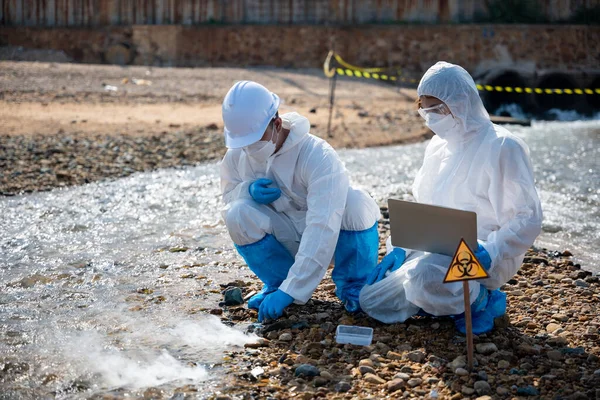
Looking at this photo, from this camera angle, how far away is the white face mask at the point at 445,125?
12.7 ft

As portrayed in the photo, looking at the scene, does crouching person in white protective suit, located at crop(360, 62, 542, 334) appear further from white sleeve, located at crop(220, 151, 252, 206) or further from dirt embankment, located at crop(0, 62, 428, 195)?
dirt embankment, located at crop(0, 62, 428, 195)

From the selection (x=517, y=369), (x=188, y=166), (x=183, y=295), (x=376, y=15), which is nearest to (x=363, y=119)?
(x=188, y=166)

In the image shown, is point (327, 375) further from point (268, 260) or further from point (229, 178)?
point (229, 178)

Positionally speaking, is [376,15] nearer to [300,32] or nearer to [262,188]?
[300,32]

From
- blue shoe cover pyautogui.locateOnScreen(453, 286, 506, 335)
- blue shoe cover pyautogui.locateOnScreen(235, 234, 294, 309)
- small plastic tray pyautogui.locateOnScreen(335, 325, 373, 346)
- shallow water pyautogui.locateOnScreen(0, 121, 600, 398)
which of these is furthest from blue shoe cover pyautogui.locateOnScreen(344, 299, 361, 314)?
shallow water pyautogui.locateOnScreen(0, 121, 600, 398)

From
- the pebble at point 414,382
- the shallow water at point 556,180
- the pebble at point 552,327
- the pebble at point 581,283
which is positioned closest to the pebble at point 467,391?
the pebble at point 414,382

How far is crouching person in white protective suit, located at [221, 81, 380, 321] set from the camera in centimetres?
392

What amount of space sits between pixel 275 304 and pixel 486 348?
1046 millimetres

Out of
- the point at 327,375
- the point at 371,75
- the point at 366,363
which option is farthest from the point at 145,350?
the point at 371,75

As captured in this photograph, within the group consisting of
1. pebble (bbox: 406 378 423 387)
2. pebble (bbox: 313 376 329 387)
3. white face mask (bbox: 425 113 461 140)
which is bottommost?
pebble (bbox: 313 376 329 387)

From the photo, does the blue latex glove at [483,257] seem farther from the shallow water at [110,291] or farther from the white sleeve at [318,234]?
the shallow water at [110,291]

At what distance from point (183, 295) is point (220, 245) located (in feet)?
3.87

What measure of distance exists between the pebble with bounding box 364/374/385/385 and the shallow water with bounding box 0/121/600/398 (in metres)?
0.67

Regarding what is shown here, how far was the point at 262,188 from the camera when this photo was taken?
163 inches
